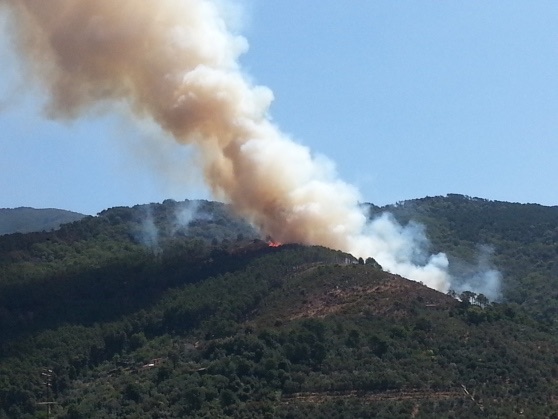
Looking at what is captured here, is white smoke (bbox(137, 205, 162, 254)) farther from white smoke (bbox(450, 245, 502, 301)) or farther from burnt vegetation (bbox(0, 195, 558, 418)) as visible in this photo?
white smoke (bbox(450, 245, 502, 301))

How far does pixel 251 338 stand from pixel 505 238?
78.6m

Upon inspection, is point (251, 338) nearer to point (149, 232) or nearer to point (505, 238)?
point (149, 232)

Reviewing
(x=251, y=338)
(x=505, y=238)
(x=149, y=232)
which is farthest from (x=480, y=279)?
(x=251, y=338)

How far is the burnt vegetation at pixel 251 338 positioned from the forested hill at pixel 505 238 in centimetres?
206

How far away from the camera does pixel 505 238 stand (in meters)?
162

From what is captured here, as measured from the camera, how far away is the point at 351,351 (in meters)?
87.6

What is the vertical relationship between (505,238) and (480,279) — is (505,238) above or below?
above

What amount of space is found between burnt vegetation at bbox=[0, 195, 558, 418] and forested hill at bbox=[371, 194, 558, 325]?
206 centimetres

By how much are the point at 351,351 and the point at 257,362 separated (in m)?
6.76

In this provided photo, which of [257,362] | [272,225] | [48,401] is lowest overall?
[48,401]

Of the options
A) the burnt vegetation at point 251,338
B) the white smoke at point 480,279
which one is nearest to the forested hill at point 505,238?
the white smoke at point 480,279

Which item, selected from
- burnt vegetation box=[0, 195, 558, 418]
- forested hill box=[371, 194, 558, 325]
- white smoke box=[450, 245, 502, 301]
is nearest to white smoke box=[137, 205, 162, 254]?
burnt vegetation box=[0, 195, 558, 418]

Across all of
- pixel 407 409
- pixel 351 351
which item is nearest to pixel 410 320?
pixel 351 351

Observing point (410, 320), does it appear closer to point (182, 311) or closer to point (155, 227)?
point (182, 311)
